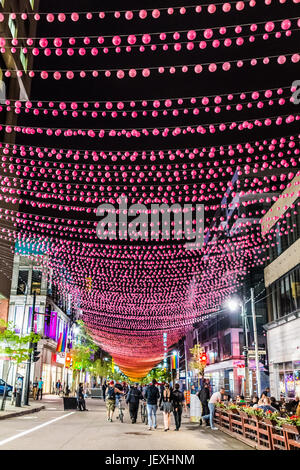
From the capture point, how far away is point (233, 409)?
46.5ft

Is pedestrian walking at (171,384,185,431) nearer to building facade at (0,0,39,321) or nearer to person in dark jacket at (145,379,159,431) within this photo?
person in dark jacket at (145,379,159,431)

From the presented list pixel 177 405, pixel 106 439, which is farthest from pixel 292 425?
pixel 177 405

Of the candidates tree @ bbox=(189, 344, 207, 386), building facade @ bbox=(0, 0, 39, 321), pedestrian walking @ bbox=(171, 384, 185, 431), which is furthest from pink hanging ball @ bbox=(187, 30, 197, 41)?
tree @ bbox=(189, 344, 207, 386)

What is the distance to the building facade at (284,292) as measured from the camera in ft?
78.0

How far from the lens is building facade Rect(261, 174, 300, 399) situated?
23.8m

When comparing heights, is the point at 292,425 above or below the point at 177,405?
above

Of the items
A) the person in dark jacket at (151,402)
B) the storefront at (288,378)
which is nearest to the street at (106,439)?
the person in dark jacket at (151,402)

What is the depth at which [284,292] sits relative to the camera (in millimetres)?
26312

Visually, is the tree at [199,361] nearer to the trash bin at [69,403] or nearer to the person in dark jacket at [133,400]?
the trash bin at [69,403]

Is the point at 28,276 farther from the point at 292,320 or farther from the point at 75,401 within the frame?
the point at 292,320

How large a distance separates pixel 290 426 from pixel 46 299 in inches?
1589

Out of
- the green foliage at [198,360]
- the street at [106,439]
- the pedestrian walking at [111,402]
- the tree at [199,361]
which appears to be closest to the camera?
the street at [106,439]

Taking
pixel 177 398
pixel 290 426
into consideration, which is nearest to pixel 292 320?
pixel 177 398

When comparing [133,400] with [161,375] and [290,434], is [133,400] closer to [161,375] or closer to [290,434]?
[290,434]
